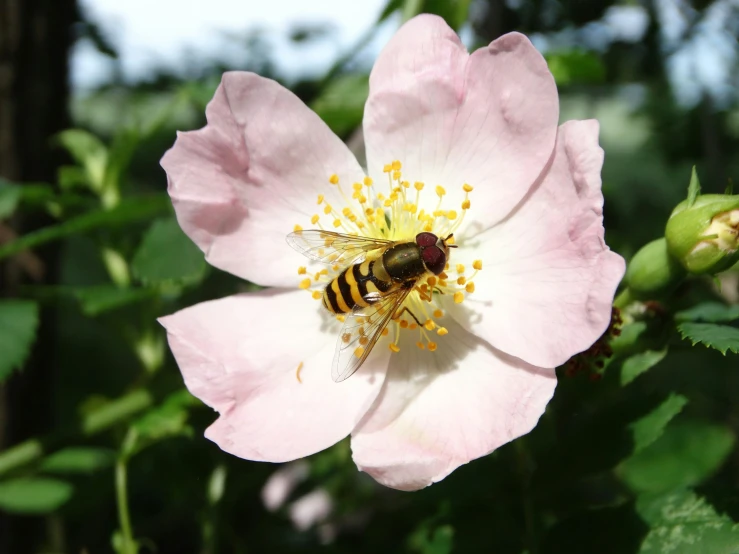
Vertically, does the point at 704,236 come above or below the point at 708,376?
above

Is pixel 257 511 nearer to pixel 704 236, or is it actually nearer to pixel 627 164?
pixel 704 236

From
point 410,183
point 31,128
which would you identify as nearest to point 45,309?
point 31,128

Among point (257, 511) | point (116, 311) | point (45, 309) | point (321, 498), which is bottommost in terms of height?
point (321, 498)

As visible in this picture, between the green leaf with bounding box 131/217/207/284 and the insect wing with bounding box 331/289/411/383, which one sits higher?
the green leaf with bounding box 131/217/207/284

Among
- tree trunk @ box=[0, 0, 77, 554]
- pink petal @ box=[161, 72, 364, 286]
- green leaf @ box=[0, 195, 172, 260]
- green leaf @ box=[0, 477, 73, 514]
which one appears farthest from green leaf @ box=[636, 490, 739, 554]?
tree trunk @ box=[0, 0, 77, 554]

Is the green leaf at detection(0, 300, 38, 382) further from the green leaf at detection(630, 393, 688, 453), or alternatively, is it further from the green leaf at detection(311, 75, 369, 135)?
the green leaf at detection(630, 393, 688, 453)
